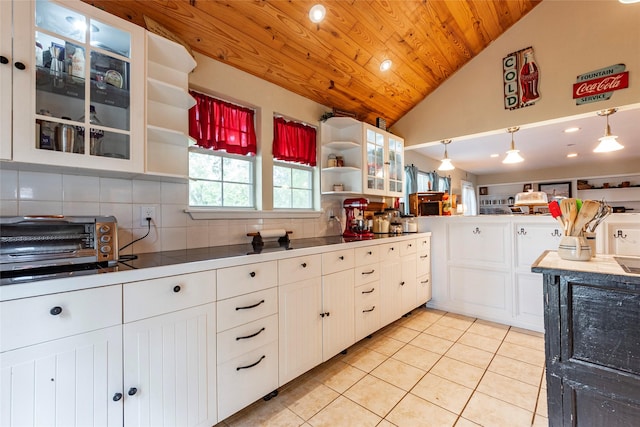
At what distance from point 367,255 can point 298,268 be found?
0.79 meters

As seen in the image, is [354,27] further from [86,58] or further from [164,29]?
[86,58]

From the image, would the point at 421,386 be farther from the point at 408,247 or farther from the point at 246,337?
the point at 408,247

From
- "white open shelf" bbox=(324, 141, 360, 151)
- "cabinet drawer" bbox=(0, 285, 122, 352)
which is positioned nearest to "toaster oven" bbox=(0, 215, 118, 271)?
"cabinet drawer" bbox=(0, 285, 122, 352)

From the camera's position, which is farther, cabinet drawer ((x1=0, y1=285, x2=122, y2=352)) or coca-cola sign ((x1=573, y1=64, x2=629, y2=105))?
coca-cola sign ((x1=573, y1=64, x2=629, y2=105))

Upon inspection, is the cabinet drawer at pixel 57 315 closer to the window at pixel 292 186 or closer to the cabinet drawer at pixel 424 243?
the window at pixel 292 186

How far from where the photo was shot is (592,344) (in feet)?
3.65

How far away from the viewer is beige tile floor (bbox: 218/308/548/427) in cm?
159

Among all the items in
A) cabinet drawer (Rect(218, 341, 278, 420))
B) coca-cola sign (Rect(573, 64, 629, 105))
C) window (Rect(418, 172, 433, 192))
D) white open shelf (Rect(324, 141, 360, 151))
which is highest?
coca-cola sign (Rect(573, 64, 629, 105))

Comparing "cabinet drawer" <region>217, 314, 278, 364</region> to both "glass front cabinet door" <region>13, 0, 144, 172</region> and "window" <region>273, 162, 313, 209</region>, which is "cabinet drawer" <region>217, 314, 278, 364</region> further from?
"window" <region>273, 162, 313, 209</region>

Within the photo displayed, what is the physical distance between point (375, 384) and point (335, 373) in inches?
12.0

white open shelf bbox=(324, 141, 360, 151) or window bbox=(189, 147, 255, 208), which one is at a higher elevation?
white open shelf bbox=(324, 141, 360, 151)

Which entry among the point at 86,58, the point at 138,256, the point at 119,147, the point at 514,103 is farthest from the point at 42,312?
the point at 514,103

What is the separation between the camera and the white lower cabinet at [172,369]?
3.84ft

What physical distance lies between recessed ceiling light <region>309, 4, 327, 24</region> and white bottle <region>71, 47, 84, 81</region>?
1.49 meters
